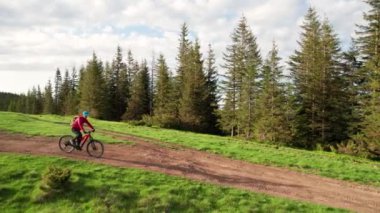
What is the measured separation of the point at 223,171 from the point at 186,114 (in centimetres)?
3285

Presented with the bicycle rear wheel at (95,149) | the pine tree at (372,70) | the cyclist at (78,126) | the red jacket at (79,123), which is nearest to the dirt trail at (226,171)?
the bicycle rear wheel at (95,149)

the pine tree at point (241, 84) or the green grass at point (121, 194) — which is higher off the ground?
the pine tree at point (241, 84)

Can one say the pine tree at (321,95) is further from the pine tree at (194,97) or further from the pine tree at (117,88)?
the pine tree at (117,88)

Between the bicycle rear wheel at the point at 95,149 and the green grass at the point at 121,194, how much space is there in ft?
6.57

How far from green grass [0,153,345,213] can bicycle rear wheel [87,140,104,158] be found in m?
2.00

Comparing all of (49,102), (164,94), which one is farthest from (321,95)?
(49,102)

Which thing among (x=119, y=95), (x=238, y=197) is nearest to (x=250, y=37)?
(x=119, y=95)

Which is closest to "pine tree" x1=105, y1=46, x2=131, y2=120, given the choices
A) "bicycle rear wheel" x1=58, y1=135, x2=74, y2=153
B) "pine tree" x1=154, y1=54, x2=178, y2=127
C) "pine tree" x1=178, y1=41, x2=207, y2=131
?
"pine tree" x1=154, y1=54, x2=178, y2=127

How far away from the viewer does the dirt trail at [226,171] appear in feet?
50.6

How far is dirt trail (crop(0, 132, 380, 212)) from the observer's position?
50.6 feet

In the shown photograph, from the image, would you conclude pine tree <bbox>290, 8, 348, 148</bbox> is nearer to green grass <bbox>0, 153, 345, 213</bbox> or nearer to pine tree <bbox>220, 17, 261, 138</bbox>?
pine tree <bbox>220, 17, 261, 138</bbox>

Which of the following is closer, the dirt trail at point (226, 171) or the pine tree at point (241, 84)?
the dirt trail at point (226, 171)

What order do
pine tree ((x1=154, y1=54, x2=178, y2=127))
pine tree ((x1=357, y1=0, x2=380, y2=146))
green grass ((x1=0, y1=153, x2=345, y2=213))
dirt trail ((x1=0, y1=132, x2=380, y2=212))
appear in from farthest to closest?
pine tree ((x1=154, y1=54, x2=178, y2=127)) → pine tree ((x1=357, y1=0, x2=380, y2=146)) → dirt trail ((x1=0, y1=132, x2=380, y2=212)) → green grass ((x1=0, y1=153, x2=345, y2=213))

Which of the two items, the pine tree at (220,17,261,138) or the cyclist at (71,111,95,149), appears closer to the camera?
the cyclist at (71,111,95,149)
